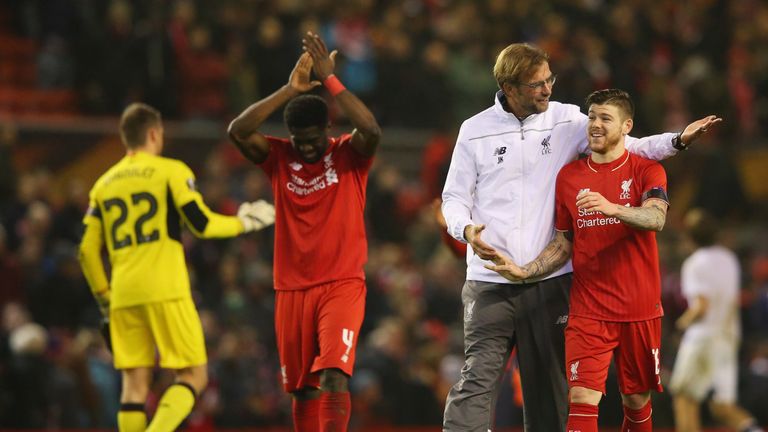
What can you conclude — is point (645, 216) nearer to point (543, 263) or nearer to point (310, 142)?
point (543, 263)

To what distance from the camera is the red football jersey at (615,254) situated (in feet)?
23.8

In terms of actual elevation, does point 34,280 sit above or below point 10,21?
below

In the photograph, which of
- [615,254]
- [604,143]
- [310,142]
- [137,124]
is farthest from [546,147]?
[137,124]

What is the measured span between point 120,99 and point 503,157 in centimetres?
1000

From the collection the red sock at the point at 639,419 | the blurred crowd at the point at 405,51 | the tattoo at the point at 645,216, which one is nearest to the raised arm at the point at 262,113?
the tattoo at the point at 645,216

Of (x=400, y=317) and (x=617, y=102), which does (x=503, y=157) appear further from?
(x=400, y=317)

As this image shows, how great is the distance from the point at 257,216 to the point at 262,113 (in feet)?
3.29

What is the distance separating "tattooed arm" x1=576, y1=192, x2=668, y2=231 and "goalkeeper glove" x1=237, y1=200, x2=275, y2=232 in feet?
8.47

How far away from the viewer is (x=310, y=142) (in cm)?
812

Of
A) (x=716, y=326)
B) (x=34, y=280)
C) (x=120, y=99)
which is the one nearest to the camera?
(x=716, y=326)

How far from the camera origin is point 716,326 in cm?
1222

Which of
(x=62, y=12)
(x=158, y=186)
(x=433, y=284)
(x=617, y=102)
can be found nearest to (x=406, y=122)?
(x=433, y=284)

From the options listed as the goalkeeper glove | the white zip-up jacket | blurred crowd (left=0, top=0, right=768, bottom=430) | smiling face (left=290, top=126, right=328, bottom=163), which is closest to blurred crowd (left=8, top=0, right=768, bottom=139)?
blurred crowd (left=0, top=0, right=768, bottom=430)

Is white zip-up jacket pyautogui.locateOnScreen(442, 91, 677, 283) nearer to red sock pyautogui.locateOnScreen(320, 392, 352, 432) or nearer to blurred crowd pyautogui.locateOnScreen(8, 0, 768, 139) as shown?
red sock pyautogui.locateOnScreen(320, 392, 352, 432)
